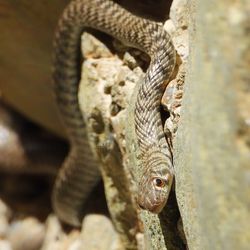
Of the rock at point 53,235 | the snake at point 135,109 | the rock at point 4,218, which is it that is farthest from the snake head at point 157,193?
the rock at point 4,218

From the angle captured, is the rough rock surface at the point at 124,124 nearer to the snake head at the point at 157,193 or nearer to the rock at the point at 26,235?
the snake head at the point at 157,193

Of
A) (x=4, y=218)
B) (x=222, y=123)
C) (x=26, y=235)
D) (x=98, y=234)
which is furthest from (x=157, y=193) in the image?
(x=4, y=218)

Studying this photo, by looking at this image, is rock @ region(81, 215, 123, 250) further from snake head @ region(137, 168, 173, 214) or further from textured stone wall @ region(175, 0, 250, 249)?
textured stone wall @ region(175, 0, 250, 249)

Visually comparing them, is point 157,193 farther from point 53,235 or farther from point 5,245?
point 5,245

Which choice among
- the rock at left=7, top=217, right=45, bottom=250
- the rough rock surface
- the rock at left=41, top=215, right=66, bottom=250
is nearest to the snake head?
the rough rock surface

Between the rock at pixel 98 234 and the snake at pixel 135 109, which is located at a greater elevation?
the snake at pixel 135 109
